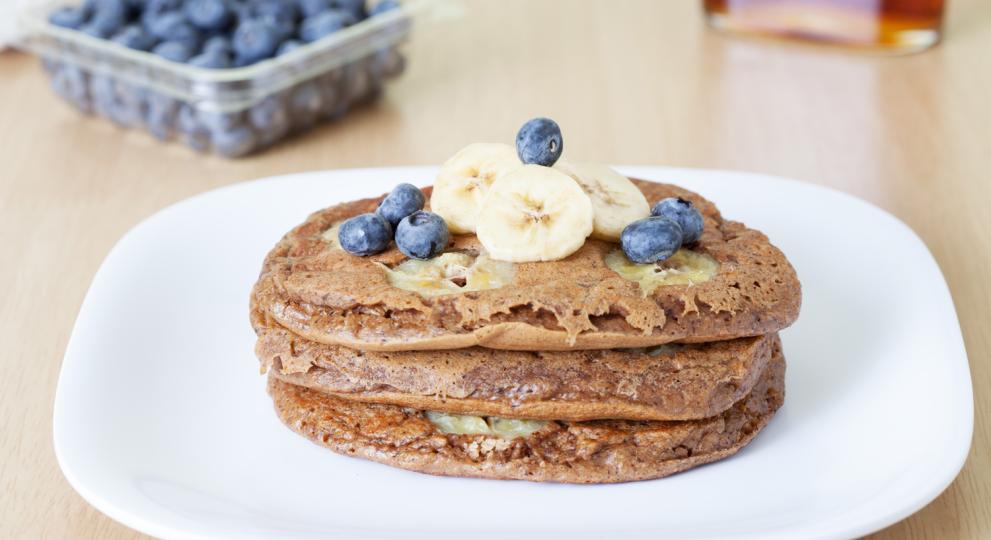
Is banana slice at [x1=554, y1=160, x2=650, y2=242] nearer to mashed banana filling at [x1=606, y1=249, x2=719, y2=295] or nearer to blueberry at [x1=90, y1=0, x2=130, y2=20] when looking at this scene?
mashed banana filling at [x1=606, y1=249, x2=719, y2=295]

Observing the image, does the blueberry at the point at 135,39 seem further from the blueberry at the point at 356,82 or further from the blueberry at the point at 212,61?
the blueberry at the point at 356,82

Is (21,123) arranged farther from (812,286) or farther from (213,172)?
(812,286)

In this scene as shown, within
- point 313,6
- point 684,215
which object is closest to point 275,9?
point 313,6

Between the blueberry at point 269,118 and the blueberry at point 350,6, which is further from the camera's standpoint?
the blueberry at point 350,6

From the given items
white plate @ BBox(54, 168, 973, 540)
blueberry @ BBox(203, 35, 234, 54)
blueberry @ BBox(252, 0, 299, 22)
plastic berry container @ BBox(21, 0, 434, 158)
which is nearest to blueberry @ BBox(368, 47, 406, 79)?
plastic berry container @ BBox(21, 0, 434, 158)

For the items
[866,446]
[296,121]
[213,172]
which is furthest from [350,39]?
[866,446]

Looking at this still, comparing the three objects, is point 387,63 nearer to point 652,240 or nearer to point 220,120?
point 220,120

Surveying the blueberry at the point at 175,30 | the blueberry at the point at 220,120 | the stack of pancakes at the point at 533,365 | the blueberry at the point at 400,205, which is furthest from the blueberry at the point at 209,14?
the stack of pancakes at the point at 533,365
